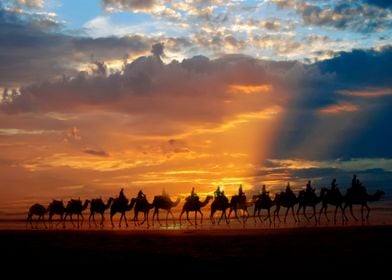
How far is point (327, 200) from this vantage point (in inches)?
1652

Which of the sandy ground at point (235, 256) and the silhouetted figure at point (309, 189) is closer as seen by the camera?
the sandy ground at point (235, 256)

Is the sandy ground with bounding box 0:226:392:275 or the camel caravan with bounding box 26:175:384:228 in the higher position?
the camel caravan with bounding box 26:175:384:228

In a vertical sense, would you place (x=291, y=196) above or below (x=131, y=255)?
above

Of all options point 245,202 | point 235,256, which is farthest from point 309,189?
point 235,256

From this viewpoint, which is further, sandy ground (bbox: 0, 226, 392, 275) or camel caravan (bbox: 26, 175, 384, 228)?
camel caravan (bbox: 26, 175, 384, 228)

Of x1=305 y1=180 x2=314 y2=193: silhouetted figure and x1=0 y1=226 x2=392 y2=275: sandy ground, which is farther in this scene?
x1=305 y1=180 x2=314 y2=193: silhouetted figure

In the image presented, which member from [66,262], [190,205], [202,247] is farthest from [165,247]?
[190,205]

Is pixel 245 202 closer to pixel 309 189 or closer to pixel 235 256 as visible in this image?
pixel 309 189

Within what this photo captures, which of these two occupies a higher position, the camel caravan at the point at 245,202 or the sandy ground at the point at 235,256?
the camel caravan at the point at 245,202

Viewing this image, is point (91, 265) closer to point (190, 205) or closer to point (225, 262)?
point (225, 262)

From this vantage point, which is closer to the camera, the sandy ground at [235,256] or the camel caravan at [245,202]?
the sandy ground at [235,256]

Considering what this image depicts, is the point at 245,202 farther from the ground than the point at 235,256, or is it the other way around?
the point at 245,202

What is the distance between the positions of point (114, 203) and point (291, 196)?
1348 centimetres

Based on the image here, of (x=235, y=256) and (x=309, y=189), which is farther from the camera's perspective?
(x=309, y=189)
